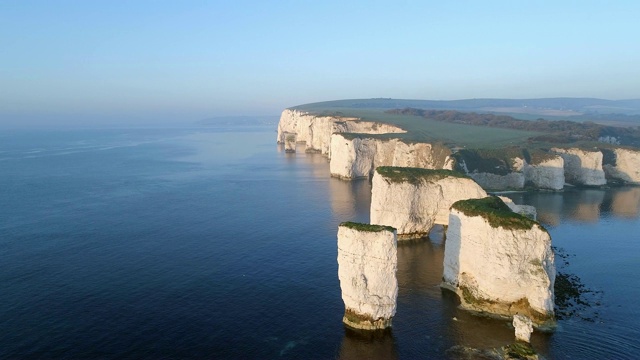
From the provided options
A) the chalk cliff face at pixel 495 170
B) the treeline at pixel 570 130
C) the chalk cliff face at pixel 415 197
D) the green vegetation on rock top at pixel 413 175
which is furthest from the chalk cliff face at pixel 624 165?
the green vegetation on rock top at pixel 413 175

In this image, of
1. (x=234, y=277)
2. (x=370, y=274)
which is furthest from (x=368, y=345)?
(x=234, y=277)

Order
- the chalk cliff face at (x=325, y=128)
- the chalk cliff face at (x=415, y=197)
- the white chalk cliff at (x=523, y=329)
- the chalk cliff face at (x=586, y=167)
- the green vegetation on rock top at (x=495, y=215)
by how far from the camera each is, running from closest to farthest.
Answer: the white chalk cliff at (x=523, y=329) → the green vegetation on rock top at (x=495, y=215) → the chalk cliff face at (x=415, y=197) → the chalk cliff face at (x=586, y=167) → the chalk cliff face at (x=325, y=128)

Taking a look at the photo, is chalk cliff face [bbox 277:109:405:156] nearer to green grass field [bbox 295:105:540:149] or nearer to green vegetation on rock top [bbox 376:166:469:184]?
green grass field [bbox 295:105:540:149]

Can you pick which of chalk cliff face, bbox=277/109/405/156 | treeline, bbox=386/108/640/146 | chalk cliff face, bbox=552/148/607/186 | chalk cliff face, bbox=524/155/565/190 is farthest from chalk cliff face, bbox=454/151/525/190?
chalk cliff face, bbox=277/109/405/156

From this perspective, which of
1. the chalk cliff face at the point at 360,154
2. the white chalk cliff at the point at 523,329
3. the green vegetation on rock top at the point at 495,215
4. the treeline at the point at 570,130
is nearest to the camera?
the white chalk cliff at the point at 523,329

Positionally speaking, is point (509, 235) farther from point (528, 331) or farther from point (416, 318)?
point (416, 318)

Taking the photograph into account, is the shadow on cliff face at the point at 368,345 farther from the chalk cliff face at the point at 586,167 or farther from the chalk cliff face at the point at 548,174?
the chalk cliff face at the point at 586,167
